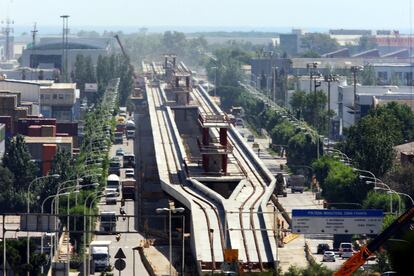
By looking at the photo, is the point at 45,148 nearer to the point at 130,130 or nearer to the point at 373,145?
the point at 373,145

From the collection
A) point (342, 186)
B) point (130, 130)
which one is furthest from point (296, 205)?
point (130, 130)

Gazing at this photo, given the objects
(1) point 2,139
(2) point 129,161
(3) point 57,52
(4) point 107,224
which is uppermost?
(3) point 57,52

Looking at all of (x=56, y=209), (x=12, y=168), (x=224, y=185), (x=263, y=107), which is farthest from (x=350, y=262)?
(x=263, y=107)

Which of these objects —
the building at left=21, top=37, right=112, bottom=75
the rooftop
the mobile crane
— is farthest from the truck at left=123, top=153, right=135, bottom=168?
the building at left=21, top=37, right=112, bottom=75

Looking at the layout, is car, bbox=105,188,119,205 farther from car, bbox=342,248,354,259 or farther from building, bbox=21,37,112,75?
building, bbox=21,37,112,75

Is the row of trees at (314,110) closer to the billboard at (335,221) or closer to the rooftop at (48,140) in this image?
the rooftop at (48,140)
